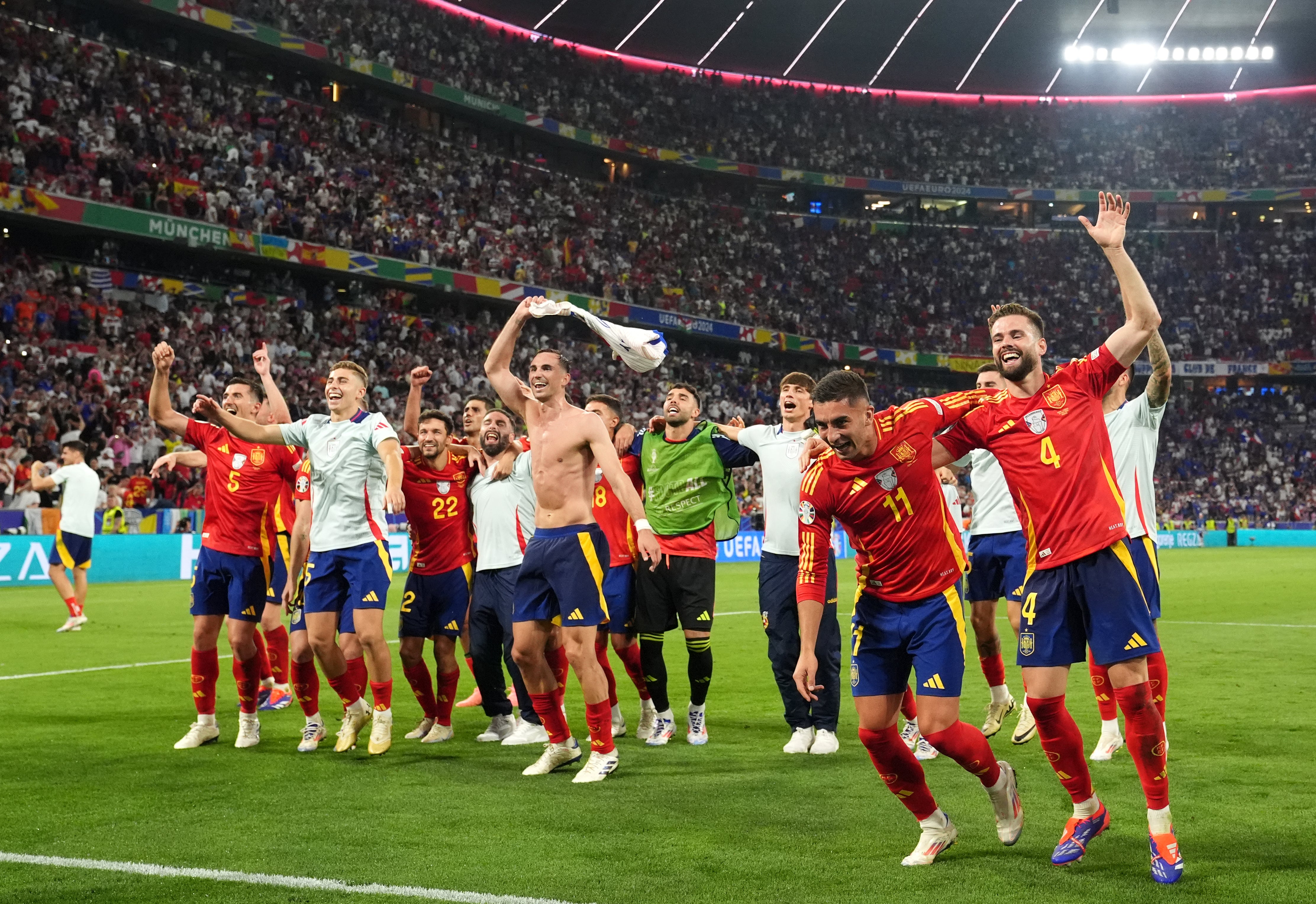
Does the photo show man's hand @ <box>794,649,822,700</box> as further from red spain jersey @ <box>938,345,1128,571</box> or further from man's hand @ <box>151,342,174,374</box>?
man's hand @ <box>151,342,174,374</box>

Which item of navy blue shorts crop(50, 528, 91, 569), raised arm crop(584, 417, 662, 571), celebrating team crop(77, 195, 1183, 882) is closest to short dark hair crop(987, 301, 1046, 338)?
celebrating team crop(77, 195, 1183, 882)

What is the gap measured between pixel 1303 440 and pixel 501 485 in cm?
5345

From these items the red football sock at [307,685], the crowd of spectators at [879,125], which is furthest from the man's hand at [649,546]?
the crowd of spectators at [879,125]

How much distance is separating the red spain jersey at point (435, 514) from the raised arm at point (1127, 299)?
16.3ft

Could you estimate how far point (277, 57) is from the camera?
3616cm

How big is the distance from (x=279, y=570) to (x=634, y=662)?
3.31m

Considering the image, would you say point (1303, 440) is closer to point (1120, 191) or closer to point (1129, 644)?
point (1120, 191)

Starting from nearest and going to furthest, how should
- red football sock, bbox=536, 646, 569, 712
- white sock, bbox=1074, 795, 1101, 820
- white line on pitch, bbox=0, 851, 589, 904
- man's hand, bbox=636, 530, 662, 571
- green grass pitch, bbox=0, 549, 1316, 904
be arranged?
1. white line on pitch, bbox=0, 851, 589, 904
2. green grass pitch, bbox=0, 549, 1316, 904
3. white sock, bbox=1074, 795, 1101, 820
4. man's hand, bbox=636, 530, 662, 571
5. red football sock, bbox=536, 646, 569, 712

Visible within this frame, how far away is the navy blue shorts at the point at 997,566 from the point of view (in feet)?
28.5

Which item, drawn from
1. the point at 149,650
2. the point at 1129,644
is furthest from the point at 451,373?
the point at 1129,644

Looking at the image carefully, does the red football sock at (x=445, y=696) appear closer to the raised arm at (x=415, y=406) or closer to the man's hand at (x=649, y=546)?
the raised arm at (x=415, y=406)

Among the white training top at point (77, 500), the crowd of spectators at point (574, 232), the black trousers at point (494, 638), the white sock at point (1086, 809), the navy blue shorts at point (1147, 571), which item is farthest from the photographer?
the crowd of spectators at point (574, 232)

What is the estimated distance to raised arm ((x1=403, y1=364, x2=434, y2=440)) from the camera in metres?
8.50

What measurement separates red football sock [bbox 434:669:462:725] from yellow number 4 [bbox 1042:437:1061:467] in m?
4.73
